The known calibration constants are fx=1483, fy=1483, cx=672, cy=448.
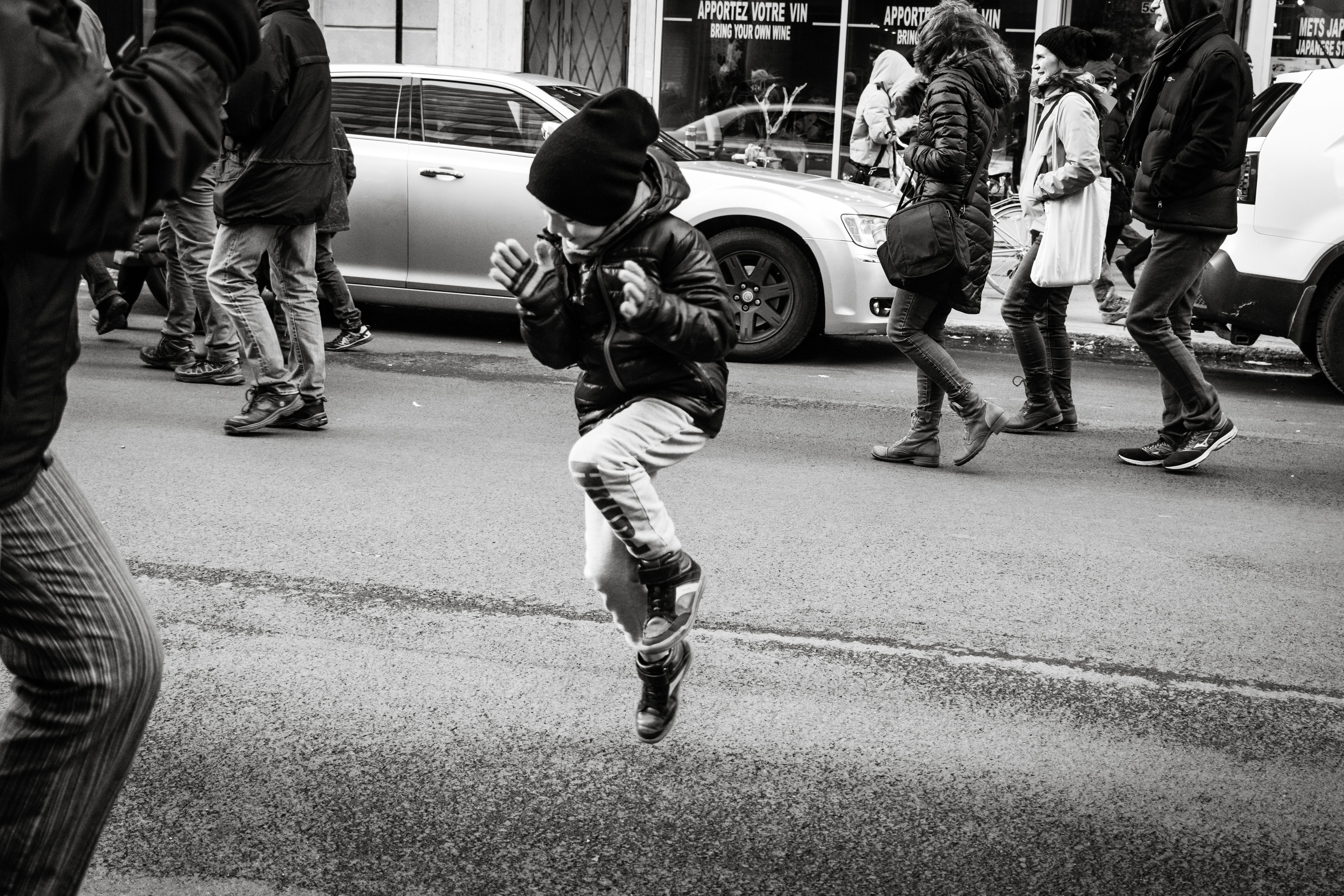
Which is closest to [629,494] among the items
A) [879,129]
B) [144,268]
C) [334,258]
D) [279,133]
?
A: [279,133]

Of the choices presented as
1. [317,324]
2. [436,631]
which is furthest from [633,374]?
[317,324]

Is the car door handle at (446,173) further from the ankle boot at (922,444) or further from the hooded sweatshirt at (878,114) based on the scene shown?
the hooded sweatshirt at (878,114)

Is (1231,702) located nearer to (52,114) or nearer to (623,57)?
(52,114)

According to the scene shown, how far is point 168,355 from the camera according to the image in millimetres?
8586

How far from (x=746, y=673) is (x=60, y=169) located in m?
2.63

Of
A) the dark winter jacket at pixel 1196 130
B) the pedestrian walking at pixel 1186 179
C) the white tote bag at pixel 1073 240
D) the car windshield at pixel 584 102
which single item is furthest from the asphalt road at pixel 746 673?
the car windshield at pixel 584 102

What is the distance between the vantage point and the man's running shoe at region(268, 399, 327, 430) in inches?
278

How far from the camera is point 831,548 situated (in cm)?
540

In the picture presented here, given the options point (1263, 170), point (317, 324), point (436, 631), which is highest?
point (1263, 170)

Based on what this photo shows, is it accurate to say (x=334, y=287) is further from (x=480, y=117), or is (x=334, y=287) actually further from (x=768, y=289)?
(x=768, y=289)

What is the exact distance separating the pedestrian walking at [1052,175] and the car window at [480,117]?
350 cm

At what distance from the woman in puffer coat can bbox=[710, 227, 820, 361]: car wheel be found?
263 centimetres

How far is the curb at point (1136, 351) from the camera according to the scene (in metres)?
10.2

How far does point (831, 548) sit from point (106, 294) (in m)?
5.85
